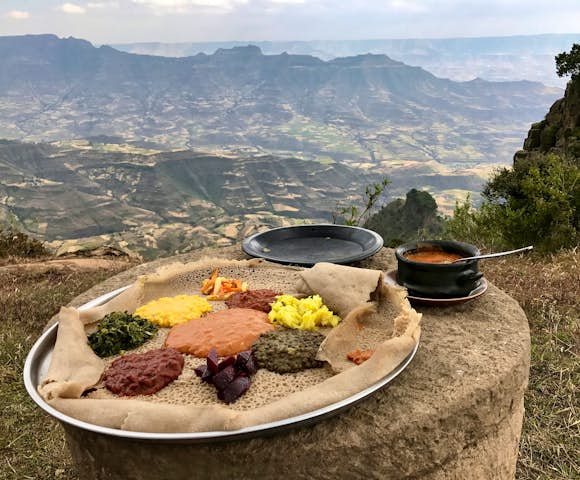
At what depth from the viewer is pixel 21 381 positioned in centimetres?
460

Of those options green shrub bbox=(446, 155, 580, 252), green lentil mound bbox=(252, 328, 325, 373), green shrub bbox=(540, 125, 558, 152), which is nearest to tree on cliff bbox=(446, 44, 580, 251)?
green shrub bbox=(446, 155, 580, 252)

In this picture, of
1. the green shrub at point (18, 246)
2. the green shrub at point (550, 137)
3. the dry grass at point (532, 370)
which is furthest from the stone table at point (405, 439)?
the green shrub at point (550, 137)

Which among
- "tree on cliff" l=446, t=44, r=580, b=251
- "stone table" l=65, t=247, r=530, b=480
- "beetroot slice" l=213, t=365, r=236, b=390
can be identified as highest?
"beetroot slice" l=213, t=365, r=236, b=390

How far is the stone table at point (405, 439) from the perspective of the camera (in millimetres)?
1991

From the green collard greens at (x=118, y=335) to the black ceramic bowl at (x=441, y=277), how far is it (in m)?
1.57

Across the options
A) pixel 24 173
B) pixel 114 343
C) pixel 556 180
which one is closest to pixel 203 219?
pixel 24 173

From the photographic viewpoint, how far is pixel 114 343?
2.57 metres

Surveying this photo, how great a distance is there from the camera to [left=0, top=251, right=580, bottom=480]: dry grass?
3.55 m

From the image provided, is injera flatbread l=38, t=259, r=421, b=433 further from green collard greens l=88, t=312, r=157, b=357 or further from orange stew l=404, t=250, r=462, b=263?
orange stew l=404, t=250, r=462, b=263

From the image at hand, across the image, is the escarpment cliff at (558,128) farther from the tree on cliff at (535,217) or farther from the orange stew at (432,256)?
the orange stew at (432,256)

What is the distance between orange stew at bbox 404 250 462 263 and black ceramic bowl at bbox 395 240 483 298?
0.06 m

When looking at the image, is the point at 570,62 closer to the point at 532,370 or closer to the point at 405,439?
the point at 532,370

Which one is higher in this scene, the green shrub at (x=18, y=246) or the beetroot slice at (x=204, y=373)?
the beetroot slice at (x=204, y=373)

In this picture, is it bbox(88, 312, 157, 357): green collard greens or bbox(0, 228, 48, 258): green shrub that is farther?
bbox(0, 228, 48, 258): green shrub
